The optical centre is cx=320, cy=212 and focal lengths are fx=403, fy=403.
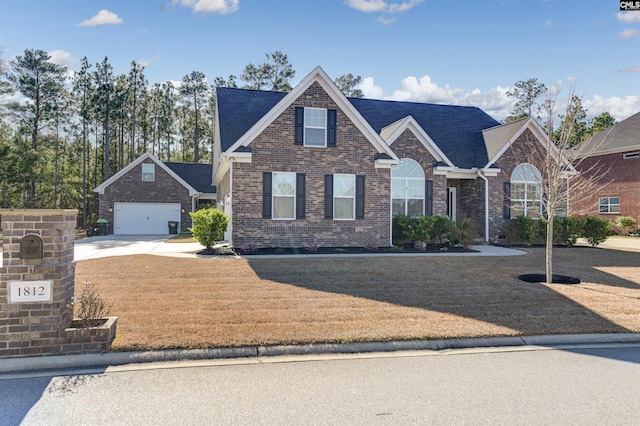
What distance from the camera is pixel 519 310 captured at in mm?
7074

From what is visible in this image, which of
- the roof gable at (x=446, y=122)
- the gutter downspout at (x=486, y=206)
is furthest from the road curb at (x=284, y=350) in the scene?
the roof gable at (x=446, y=122)

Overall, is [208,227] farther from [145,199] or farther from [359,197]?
[145,199]

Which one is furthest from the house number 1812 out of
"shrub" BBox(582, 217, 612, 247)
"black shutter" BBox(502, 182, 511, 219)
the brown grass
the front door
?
"shrub" BBox(582, 217, 612, 247)

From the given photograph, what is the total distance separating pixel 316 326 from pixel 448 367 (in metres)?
1.97

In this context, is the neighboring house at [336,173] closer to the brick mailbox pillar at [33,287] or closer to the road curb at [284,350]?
the road curb at [284,350]

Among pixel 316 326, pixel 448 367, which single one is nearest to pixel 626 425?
pixel 448 367

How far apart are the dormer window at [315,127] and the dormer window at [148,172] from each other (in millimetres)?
16195

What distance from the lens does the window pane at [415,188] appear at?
700 inches

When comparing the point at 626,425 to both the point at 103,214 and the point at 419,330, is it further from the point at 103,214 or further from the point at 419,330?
the point at 103,214

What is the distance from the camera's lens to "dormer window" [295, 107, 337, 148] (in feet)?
49.5

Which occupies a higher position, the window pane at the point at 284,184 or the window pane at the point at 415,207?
the window pane at the point at 284,184

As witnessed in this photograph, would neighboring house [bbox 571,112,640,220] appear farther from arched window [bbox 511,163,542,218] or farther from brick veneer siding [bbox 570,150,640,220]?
arched window [bbox 511,163,542,218]

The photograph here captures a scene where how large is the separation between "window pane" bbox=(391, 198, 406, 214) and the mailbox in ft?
47.3

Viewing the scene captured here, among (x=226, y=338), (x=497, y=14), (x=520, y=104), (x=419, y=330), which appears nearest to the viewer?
(x=226, y=338)
